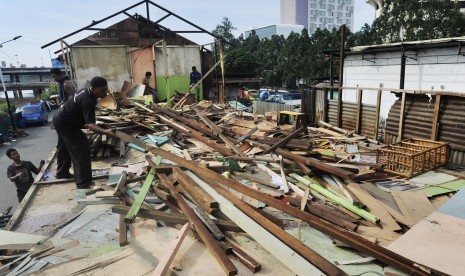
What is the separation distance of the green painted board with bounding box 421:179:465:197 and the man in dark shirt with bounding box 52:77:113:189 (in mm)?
5250

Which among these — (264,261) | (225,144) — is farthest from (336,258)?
(225,144)

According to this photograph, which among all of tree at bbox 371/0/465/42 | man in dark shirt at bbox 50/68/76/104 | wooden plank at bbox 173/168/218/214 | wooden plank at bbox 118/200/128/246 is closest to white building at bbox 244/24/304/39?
tree at bbox 371/0/465/42

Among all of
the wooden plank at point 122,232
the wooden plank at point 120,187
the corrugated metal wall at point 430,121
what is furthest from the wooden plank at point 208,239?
the corrugated metal wall at point 430,121

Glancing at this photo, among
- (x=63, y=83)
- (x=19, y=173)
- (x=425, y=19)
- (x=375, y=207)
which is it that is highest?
(x=425, y=19)

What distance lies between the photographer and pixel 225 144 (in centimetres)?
715

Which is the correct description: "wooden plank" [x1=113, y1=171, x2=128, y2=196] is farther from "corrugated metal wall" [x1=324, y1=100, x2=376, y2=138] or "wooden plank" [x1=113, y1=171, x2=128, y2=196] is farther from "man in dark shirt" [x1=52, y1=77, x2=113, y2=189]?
"corrugated metal wall" [x1=324, y1=100, x2=376, y2=138]

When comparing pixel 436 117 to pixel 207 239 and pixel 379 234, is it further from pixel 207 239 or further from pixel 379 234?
pixel 207 239

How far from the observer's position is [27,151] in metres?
15.0

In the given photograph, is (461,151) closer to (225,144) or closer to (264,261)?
(225,144)

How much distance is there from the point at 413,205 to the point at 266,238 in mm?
2678

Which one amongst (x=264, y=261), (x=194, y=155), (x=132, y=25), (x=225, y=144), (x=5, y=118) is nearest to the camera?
(x=264, y=261)

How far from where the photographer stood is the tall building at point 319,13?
11531 cm

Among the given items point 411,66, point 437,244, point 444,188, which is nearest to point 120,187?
point 437,244

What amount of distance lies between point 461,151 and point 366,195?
392 cm
